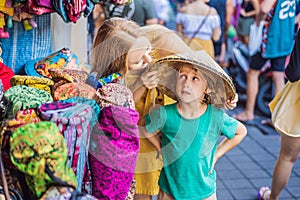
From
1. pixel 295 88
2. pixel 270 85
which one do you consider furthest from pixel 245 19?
pixel 295 88

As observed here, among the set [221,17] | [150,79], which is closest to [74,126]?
[150,79]

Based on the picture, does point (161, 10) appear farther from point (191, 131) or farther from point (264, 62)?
point (191, 131)

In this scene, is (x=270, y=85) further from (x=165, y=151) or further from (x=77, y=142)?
(x=77, y=142)

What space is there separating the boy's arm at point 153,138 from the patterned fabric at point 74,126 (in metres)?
0.69

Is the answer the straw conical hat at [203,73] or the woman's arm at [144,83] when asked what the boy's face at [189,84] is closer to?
the straw conical hat at [203,73]

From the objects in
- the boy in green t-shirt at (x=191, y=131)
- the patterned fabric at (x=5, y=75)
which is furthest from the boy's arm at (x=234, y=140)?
the patterned fabric at (x=5, y=75)

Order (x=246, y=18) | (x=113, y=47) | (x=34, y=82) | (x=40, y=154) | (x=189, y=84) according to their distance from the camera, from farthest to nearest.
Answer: (x=246, y=18) < (x=113, y=47) < (x=189, y=84) < (x=34, y=82) < (x=40, y=154)

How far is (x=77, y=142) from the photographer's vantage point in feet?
4.31

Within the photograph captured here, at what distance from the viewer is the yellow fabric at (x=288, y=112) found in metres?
2.70

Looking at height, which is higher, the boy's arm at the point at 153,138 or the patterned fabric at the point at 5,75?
the patterned fabric at the point at 5,75

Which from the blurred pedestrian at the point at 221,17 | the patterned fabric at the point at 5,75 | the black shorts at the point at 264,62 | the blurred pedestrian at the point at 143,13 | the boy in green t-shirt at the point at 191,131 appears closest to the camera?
the patterned fabric at the point at 5,75

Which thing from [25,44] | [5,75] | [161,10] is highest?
[5,75]

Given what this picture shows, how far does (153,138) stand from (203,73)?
15.3 inches

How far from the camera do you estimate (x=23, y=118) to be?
1318 millimetres
